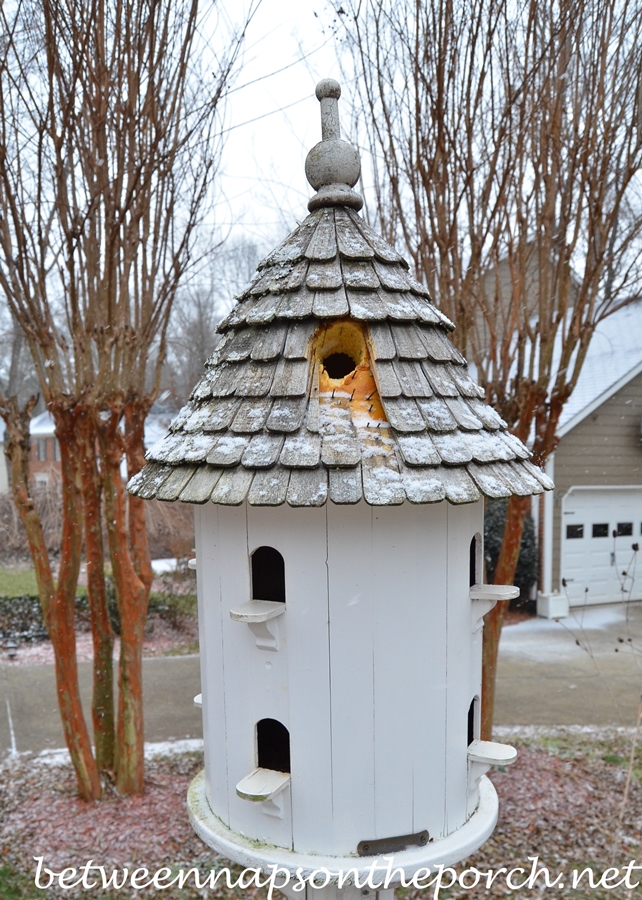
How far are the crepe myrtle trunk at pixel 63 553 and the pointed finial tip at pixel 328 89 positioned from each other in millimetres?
2676

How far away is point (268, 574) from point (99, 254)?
9.03 ft

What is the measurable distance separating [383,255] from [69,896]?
4.10 metres

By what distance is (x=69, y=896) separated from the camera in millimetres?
3777

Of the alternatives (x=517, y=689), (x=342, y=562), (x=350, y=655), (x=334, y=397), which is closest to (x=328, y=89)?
(x=334, y=397)

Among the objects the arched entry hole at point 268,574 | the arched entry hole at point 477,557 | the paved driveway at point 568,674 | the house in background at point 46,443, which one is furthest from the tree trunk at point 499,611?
the house in background at point 46,443

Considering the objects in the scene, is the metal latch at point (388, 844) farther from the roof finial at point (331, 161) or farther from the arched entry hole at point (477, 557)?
the roof finial at point (331, 161)

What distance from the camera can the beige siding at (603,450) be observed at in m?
9.73

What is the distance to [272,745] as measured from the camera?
2.14m

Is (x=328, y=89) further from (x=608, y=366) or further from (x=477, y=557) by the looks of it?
(x=608, y=366)

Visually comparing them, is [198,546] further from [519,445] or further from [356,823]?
[519,445]

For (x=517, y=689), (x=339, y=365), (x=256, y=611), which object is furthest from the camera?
(x=517, y=689)

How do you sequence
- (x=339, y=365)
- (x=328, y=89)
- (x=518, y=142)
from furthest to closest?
(x=518, y=142) < (x=339, y=365) < (x=328, y=89)

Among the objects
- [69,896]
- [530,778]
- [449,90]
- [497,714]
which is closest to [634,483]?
[497,714]

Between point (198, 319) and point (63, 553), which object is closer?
point (63, 553)
